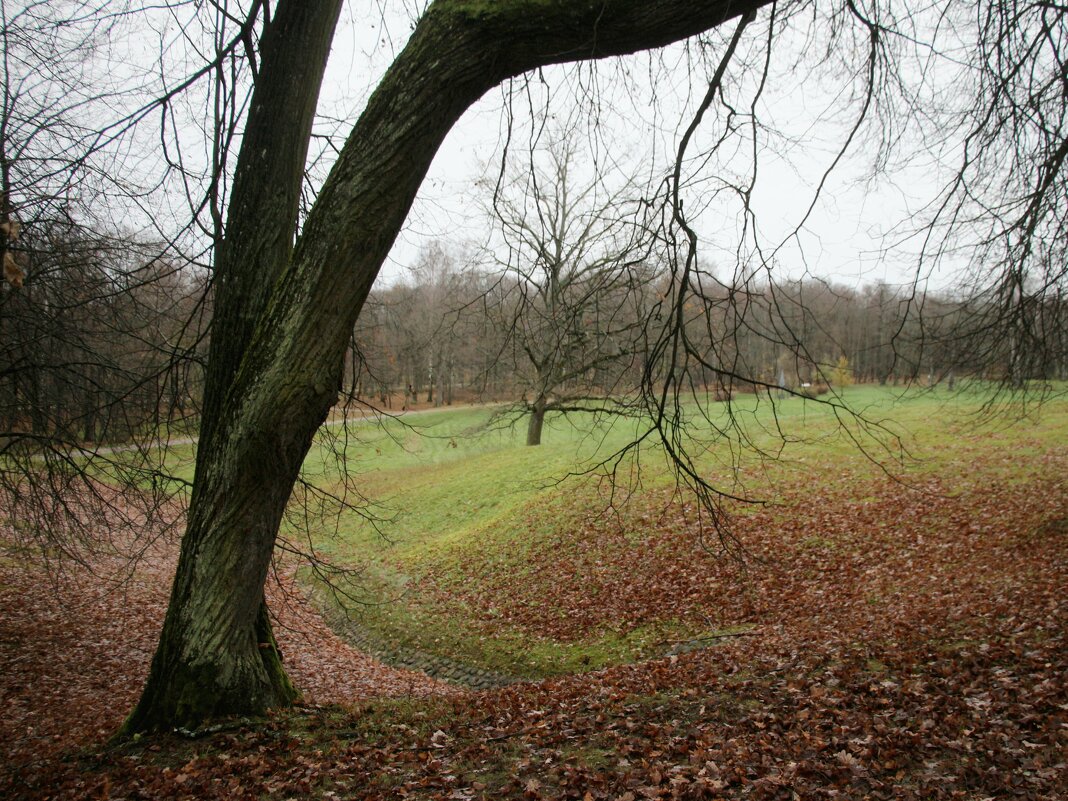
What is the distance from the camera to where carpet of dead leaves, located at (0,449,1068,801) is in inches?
134

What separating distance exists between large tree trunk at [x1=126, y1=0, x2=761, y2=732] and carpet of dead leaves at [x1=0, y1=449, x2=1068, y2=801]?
21.4 inches

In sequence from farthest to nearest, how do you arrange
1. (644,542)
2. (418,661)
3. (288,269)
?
(644,542), (418,661), (288,269)

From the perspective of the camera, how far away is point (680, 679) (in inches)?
230

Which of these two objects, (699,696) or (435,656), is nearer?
(699,696)

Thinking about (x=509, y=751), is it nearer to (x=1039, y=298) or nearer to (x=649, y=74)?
(x=649, y=74)

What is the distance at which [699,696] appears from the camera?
5031 mm

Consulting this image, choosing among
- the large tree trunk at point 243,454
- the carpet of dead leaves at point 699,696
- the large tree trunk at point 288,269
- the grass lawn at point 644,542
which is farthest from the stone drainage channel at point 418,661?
the large tree trunk at point 243,454

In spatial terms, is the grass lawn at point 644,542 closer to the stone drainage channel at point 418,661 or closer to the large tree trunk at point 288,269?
the stone drainage channel at point 418,661

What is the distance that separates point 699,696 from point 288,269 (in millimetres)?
4271

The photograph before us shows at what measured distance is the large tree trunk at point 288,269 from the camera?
3.11 metres

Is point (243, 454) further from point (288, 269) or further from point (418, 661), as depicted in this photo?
point (418, 661)

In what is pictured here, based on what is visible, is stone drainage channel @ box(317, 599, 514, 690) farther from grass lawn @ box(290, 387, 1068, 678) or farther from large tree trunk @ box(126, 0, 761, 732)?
large tree trunk @ box(126, 0, 761, 732)

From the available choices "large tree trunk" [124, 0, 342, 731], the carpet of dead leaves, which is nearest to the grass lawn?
the carpet of dead leaves

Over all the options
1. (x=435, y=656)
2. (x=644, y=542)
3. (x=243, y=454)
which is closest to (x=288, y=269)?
(x=243, y=454)
